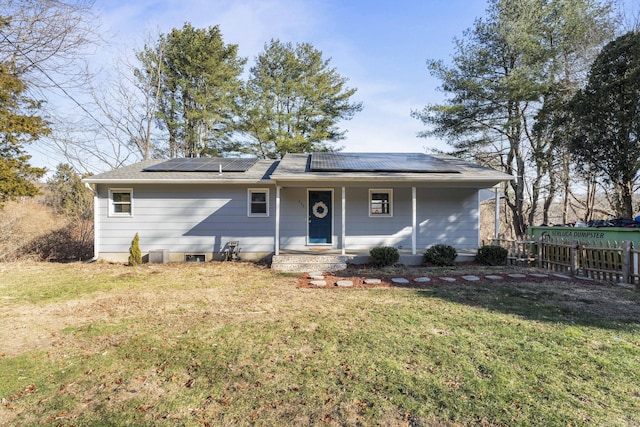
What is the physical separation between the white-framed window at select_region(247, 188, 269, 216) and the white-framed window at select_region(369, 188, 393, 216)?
3362mm

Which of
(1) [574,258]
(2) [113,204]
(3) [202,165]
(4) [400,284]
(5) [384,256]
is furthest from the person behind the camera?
(3) [202,165]

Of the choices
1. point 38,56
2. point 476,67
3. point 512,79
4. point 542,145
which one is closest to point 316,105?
point 476,67

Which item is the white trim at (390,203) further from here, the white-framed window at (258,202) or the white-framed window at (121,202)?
the white-framed window at (121,202)

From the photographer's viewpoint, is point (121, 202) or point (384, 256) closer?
point (384, 256)

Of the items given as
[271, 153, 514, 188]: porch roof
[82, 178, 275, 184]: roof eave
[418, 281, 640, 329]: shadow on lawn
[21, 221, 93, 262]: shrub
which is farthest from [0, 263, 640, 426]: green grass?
[21, 221, 93, 262]: shrub

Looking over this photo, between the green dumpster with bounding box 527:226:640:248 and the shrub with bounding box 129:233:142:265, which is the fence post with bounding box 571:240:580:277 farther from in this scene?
the shrub with bounding box 129:233:142:265

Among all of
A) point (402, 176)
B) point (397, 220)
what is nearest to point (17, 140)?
point (402, 176)

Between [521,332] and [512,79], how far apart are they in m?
13.0

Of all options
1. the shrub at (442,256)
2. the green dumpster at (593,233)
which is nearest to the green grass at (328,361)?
the green dumpster at (593,233)

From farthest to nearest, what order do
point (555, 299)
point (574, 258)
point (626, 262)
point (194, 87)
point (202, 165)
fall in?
1. point (194, 87)
2. point (202, 165)
3. point (574, 258)
4. point (626, 262)
5. point (555, 299)

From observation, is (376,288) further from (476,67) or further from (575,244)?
(476,67)

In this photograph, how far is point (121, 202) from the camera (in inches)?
393

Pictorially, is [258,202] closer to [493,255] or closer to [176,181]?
[176,181]

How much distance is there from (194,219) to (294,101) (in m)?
12.2
